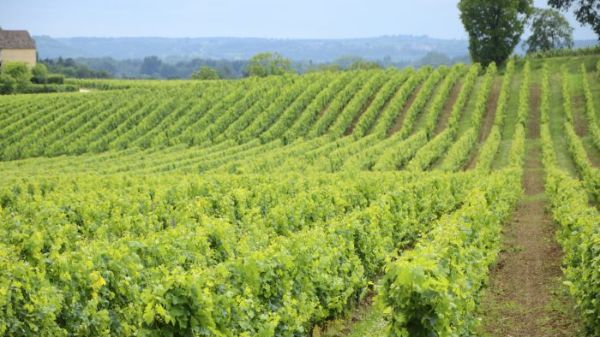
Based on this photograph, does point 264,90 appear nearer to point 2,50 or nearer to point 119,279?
point 119,279

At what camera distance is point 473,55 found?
3019 inches

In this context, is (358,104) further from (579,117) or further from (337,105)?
(579,117)

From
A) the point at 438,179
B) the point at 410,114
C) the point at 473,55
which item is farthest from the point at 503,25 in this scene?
the point at 438,179

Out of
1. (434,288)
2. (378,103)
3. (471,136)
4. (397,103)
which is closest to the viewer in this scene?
(434,288)

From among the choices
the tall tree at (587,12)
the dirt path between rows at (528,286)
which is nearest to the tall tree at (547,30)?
the tall tree at (587,12)

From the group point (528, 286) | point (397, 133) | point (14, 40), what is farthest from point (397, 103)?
point (14, 40)

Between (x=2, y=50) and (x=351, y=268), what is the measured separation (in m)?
116

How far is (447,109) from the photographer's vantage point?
6053cm

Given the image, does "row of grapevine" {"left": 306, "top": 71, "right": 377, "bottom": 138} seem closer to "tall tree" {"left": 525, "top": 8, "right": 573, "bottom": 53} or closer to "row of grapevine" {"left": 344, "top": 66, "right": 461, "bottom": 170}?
"row of grapevine" {"left": 344, "top": 66, "right": 461, "bottom": 170}

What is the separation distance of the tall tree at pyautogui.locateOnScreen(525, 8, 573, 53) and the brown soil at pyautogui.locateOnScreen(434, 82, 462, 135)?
5868 centimetres

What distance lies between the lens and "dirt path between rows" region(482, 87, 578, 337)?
14.0m

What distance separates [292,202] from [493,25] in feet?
195

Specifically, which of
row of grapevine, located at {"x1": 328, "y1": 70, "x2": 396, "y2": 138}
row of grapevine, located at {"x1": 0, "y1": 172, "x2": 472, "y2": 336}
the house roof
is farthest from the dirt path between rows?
the house roof

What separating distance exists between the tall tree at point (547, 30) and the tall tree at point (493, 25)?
149 ft
